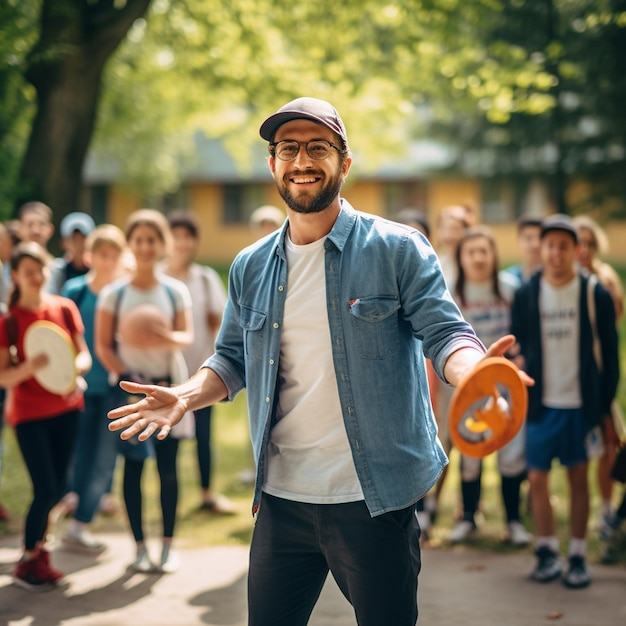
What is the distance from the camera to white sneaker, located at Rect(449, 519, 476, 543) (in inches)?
264

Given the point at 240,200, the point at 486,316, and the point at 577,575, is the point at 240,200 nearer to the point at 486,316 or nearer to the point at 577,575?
the point at 486,316

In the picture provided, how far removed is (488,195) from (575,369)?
715 inches

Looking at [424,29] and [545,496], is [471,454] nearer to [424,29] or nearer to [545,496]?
[545,496]

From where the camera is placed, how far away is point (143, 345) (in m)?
5.91

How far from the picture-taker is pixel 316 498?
3.20 meters

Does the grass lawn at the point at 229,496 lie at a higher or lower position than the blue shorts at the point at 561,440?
lower

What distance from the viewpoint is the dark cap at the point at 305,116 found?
→ 126 inches

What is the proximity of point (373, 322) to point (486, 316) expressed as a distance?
3631 mm

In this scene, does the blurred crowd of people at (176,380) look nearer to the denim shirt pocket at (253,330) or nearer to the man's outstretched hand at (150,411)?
the denim shirt pocket at (253,330)

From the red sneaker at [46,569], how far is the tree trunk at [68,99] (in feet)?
23.5

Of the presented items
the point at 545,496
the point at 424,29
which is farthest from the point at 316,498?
the point at 424,29

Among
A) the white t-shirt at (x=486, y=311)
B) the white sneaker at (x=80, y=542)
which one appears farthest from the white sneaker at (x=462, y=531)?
the white sneaker at (x=80, y=542)

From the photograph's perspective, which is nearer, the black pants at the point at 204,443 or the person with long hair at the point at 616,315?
the person with long hair at the point at 616,315

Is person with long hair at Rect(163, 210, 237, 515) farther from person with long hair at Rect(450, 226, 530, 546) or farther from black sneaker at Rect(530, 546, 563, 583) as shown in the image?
black sneaker at Rect(530, 546, 563, 583)
